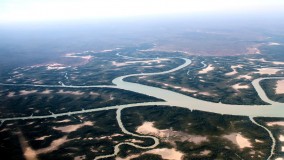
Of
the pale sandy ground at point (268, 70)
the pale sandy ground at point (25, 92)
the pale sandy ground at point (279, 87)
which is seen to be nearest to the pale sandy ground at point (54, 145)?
the pale sandy ground at point (25, 92)

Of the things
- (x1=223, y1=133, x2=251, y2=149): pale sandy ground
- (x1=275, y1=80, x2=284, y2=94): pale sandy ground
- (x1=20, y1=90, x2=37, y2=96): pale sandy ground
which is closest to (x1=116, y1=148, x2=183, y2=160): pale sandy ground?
(x1=223, y1=133, x2=251, y2=149): pale sandy ground

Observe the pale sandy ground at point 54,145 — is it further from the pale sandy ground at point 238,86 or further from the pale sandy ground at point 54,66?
the pale sandy ground at point 54,66

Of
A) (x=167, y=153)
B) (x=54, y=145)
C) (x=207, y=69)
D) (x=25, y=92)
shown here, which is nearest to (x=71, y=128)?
(x=54, y=145)

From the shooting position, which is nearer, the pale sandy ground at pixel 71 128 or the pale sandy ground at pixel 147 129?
the pale sandy ground at pixel 147 129

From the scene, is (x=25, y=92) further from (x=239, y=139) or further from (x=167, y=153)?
(x=239, y=139)

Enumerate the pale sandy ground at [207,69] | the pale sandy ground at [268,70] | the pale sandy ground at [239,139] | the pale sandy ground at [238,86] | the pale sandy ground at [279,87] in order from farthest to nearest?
1. the pale sandy ground at [207,69]
2. the pale sandy ground at [268,70]
3. the pale sandy ground at [238,86]
4. the pale sandy ground at [279,87]
5. the pale sandy ground at [239,139]

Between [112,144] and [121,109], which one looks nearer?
[112,144]

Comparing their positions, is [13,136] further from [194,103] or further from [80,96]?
[194,103]

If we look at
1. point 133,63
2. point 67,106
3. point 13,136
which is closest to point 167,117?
point 67,106
